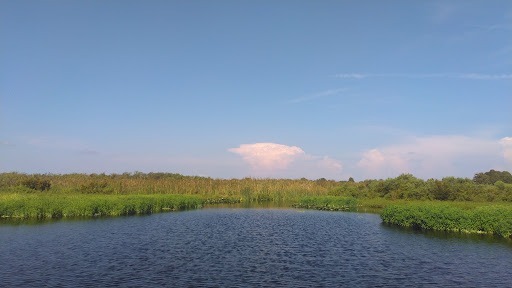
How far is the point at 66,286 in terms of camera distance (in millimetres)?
19516

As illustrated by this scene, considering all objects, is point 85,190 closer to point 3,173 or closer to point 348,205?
point 3,173

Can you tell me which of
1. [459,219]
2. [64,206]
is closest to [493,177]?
[459,219]

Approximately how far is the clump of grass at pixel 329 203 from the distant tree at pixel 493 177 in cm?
4672

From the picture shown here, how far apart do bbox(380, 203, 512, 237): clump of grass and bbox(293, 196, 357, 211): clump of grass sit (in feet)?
94.1

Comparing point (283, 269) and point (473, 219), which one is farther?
point (473, 219)

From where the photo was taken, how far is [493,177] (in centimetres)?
9625

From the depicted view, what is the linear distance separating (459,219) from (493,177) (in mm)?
73426

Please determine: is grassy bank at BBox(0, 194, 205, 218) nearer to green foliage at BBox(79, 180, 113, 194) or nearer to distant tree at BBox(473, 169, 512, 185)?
green foliage at BBox(79, 180, 113, 194)

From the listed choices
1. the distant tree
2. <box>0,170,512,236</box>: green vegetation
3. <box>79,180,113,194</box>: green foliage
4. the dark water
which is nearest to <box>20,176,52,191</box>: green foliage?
<box>0,170,512,236</box>: green vegetation

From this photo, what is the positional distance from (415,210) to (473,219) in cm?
696

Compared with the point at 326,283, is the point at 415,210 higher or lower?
higher

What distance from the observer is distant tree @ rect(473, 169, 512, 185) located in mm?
94688

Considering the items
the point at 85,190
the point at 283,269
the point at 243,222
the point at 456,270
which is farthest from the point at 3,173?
the point at 456,270

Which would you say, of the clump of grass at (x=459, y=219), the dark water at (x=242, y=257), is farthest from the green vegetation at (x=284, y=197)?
the dark water at (x=242, y=257)
